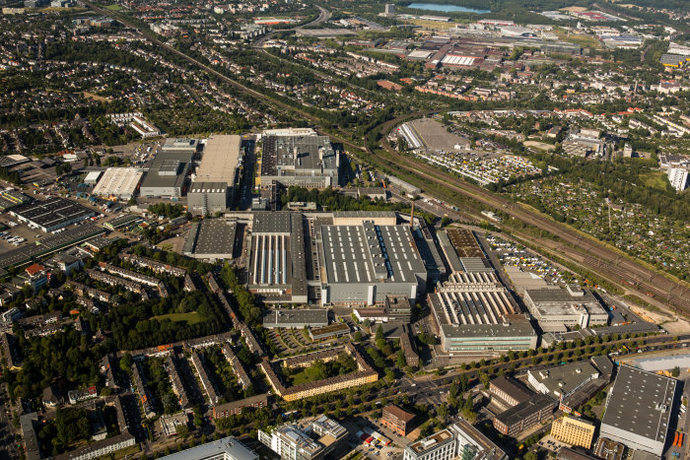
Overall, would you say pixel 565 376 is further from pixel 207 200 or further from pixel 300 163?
pixel 300 163

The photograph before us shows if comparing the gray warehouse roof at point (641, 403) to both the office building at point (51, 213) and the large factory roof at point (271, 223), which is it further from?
the office building at point (51, 213)

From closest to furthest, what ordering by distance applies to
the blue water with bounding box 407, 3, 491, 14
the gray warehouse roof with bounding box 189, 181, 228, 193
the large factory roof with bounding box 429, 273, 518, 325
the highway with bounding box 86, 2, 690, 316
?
the large factory roof with bounding box 429, 273, 518, 325
the highway with bounding box 86, 2, 690, 316
the gray warehouse roof with bounding box 189, 181, 228, 193
the blue water with bounding box 407, 3, 491, 14

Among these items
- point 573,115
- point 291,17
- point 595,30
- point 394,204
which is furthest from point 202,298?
point 595,30

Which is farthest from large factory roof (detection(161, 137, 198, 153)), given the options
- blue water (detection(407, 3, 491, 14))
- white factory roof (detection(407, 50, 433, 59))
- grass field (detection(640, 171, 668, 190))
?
blue water (detection(407, 3, 491, 14))

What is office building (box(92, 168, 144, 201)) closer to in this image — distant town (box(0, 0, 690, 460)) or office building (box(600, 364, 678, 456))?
distant town (box(0, 0, 690, 460))

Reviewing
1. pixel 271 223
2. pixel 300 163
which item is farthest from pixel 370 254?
pixel 300 163

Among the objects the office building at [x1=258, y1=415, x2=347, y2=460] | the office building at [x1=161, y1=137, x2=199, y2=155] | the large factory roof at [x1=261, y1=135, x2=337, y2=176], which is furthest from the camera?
the office building at [x1=161, y1=137, x2=199, y2=155]
